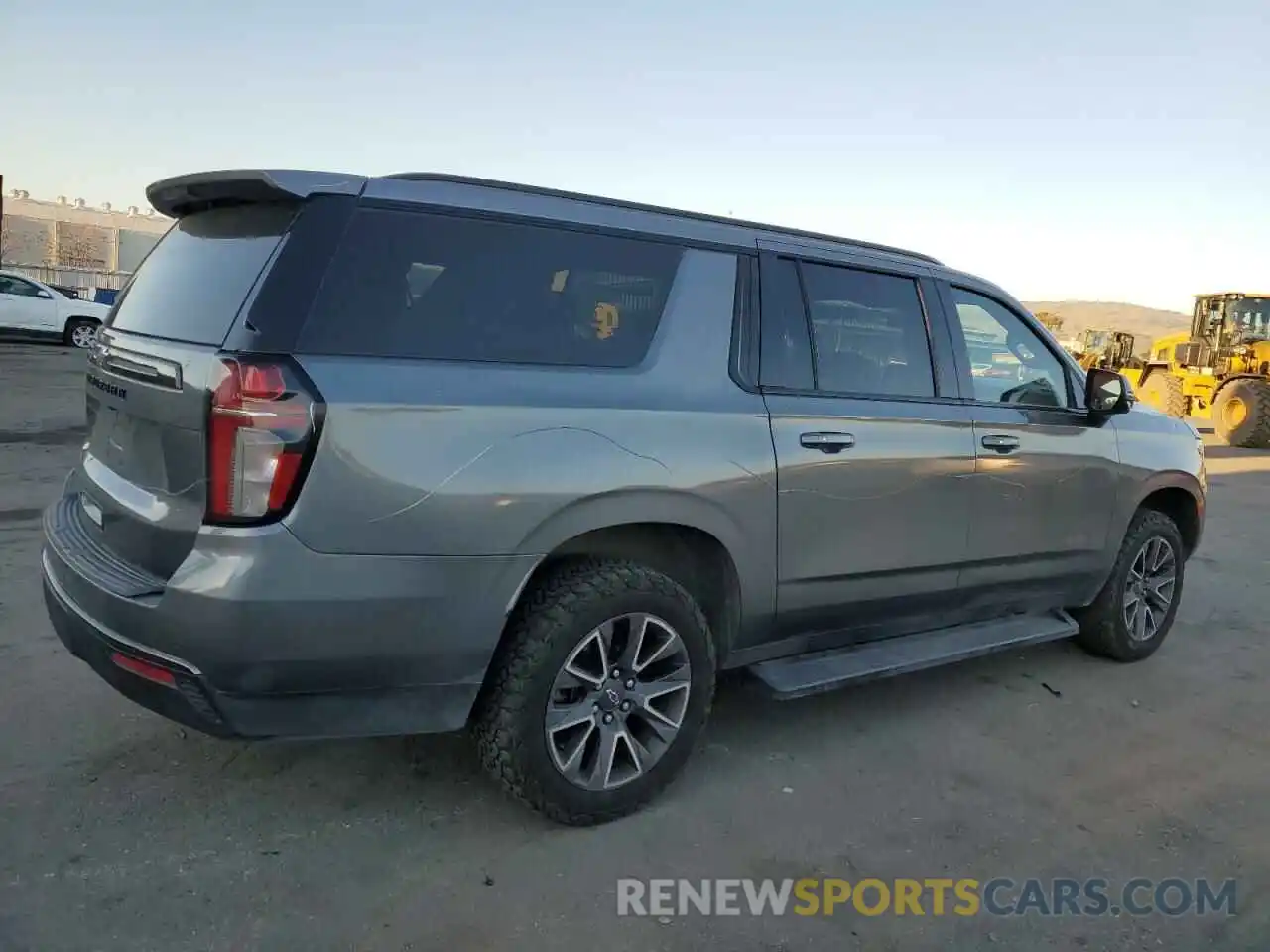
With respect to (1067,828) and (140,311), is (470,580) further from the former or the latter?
(1067,828)

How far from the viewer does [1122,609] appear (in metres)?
4.98

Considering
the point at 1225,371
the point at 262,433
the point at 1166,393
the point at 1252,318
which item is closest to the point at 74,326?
the point at 262,433

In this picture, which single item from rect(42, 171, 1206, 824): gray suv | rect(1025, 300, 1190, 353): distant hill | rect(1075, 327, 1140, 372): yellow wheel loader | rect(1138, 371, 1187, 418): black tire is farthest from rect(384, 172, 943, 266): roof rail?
rect(1025, 300, 1190, 353): distant hill

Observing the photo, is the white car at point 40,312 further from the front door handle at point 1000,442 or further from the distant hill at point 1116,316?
the distant hill at point 1116,316

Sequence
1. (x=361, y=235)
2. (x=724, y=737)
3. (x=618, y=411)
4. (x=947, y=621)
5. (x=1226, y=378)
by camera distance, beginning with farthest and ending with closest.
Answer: (x=1226, y=378) < (x=947, y=621) < (x=724, y=737) < (x=618, y=411) < (x=361, y=235)

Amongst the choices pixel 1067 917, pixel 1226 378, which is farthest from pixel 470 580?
pixel 1226 378

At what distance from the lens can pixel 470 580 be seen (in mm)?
2758

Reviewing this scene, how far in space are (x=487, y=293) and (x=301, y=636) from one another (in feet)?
3.62

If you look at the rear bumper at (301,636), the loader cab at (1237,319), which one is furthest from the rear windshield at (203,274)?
the loader cab at (1237,319)

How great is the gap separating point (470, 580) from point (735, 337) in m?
1.31

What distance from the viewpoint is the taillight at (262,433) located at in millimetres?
2496

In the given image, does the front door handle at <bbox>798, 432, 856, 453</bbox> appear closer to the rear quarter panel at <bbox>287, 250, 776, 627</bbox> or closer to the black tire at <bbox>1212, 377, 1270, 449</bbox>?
the rear quarter panel at <bbox>287, 250, 776, 627</bbox>

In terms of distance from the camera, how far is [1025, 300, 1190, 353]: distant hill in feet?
323

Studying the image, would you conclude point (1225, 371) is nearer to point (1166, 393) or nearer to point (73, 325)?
point (1166, 393)
